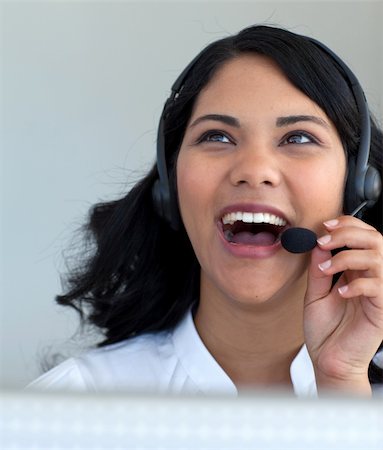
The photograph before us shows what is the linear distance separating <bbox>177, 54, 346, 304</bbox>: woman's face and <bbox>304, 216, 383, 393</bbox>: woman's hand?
0.15 feet

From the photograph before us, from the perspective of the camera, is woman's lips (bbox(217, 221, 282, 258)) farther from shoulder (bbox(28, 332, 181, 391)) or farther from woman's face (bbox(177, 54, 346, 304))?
shoulder (bbox(28, 332, 181, 391))

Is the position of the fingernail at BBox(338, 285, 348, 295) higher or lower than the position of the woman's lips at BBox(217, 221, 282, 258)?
lower

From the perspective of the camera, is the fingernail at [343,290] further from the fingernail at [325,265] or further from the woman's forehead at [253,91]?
the woman's forehead at [253,91]

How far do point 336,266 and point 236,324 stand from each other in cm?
25

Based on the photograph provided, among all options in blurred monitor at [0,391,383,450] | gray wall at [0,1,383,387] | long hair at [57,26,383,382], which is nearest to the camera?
blurred monitor at [0,391,383,450]

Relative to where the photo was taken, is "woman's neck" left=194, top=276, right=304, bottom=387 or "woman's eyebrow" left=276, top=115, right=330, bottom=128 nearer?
"woman's eyebrow" left=276, top=115, right=330, bottom=128

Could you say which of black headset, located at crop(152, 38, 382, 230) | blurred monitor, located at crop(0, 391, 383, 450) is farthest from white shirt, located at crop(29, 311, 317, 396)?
blurred monitor, located at crop(0, 391, 383, 450)

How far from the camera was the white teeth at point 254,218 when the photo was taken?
3.62 feet

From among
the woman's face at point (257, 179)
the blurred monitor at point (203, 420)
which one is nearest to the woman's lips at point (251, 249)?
the woman's face at point (257, 179)

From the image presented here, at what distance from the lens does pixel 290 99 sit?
3.81 feet

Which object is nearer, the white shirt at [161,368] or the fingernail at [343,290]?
the fingernail at [343,290]

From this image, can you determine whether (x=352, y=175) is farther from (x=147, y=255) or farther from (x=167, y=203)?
(x=147, y=255)

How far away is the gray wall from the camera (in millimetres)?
2191

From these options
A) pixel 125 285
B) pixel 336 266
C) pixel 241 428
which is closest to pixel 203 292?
pixel 125 285
